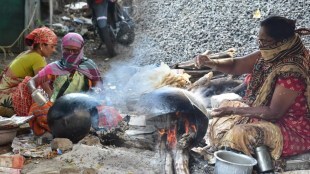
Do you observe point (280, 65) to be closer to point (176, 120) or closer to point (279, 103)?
point (279, 103)

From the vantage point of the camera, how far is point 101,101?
5125mm

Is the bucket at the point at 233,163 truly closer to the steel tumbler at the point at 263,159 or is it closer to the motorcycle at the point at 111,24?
the steel tumbler at the point at 263,159

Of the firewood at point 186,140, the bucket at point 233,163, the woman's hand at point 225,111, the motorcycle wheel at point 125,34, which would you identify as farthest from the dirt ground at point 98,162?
the motorcycle wheel at point 125,34

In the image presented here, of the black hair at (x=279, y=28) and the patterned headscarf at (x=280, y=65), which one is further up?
the black hair at (x=279, y=28)

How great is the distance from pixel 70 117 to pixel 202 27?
495 cm

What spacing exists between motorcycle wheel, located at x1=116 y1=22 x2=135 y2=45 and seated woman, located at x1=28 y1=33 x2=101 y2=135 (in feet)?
12.7

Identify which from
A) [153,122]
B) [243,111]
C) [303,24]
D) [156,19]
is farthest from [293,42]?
[156,19]

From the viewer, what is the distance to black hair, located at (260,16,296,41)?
→ 4.00 metres

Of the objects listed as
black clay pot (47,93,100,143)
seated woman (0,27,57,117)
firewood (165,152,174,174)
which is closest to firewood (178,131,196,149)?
firewood (165,152,174,174)

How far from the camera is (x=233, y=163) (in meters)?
3.69

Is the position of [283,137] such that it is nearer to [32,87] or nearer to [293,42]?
[293,42]

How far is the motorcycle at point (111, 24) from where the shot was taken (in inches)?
340

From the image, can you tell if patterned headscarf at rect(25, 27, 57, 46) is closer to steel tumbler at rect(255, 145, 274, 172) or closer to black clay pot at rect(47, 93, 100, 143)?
black clay pot at rect(47, 93, 100, 143)

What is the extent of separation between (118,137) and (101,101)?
0.50 meters
